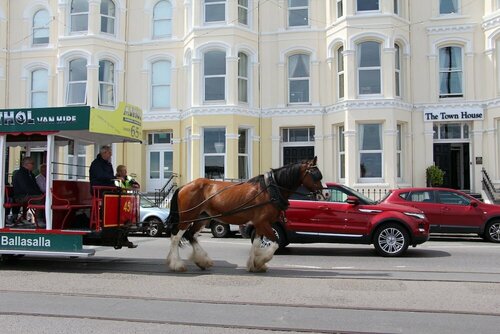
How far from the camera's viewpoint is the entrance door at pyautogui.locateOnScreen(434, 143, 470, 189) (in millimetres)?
22547

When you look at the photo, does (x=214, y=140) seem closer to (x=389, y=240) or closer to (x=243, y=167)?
(x=243, y=167)

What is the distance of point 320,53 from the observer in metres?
23.5

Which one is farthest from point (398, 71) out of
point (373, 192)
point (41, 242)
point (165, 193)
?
point (41, 242)

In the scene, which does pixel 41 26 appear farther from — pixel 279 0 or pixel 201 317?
pixel 201 317

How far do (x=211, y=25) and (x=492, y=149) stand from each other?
13.4 metres

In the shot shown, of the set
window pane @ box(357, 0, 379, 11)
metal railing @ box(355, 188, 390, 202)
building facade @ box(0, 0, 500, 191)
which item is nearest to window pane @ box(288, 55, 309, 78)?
building facade @ box(0, 0, 500, 191)

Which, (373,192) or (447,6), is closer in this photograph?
(373,192)

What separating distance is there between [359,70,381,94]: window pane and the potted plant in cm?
398

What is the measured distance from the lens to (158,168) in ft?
82.6

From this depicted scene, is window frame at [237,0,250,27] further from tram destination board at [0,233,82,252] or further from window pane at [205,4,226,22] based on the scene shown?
tram destination board at [0,233,82,252]

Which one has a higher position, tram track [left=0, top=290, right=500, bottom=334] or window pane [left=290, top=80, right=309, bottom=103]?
window pane [left=290, top=80, right=309, bottom=103]

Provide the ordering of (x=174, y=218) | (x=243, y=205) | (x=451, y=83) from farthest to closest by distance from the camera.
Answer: (x=451, y=83), (x=174, y=218), (x=243, y=205)

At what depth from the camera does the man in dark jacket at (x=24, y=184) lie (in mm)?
10273

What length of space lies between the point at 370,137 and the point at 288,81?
4.82 m
